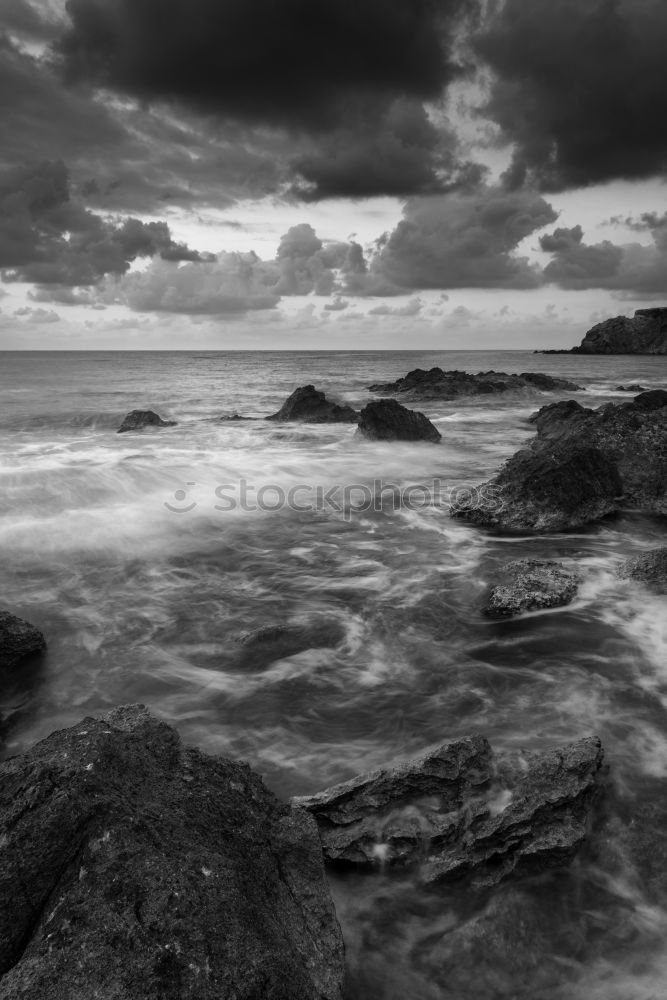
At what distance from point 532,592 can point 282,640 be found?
2798 mm

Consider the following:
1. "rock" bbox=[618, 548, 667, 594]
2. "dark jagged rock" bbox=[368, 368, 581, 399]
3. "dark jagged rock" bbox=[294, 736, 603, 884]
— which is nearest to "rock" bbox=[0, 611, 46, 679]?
"dark jagged rock" bbox=[294, 736, 603, 884]

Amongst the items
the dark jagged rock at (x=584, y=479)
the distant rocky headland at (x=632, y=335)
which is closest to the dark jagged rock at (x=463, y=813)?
the dark jagged rock at (x=584, y=479)

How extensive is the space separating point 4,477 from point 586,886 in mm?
12713

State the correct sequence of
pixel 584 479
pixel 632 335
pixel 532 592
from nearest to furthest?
pixel 532 592, pixel 584 479, pixel 632 335

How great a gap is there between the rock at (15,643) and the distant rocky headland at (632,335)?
411 feet

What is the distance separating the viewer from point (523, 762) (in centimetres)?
421

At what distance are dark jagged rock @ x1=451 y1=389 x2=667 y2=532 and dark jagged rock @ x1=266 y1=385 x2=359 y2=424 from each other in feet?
39.6

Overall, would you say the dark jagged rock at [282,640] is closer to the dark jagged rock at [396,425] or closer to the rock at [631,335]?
the dark jagged rock at [396,425]

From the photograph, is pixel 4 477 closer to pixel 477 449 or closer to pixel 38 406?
pixel 477 449

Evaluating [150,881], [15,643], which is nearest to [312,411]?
[15,643]

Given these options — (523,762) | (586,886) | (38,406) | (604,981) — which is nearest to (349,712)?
(523,762)

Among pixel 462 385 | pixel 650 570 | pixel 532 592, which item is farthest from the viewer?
pixel 462 385

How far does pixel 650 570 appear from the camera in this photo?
7.11 meters

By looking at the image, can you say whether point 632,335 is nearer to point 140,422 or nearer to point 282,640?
point 140,422
